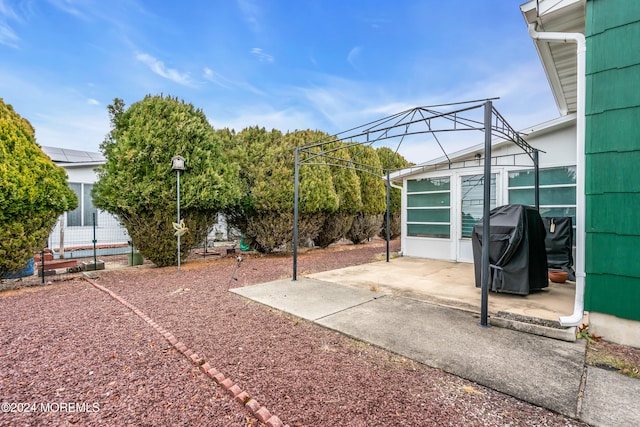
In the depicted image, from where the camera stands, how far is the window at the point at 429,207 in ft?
27.4

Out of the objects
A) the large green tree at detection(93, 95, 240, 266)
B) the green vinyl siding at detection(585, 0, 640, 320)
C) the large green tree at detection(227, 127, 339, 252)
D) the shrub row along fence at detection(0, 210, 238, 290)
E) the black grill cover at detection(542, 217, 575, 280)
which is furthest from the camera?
the large green tree at detection(227, 127, 339, 252)

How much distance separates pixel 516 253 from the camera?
14.3 feet

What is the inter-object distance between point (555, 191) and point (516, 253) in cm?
318

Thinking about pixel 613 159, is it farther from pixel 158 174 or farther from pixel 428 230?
pixel 158 174

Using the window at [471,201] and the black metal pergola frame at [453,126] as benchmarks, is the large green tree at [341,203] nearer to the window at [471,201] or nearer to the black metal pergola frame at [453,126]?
the window at [471,201]

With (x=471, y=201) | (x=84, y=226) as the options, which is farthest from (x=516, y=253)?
(x=84, y=226)

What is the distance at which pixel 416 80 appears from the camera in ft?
33.5

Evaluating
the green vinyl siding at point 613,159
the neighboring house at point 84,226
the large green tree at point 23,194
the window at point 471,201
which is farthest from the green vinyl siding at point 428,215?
the large green tree at point 23,194

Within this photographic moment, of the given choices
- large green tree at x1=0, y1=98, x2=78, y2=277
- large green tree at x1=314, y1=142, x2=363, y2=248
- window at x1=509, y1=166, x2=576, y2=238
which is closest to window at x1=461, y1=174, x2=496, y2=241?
window at x1=509, y1=166, x2=576, y2=238

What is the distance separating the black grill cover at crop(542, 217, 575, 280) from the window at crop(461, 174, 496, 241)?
180 centimetres

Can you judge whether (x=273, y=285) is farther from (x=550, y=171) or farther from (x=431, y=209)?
(x=550, y=171)

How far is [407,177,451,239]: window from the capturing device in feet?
27.4

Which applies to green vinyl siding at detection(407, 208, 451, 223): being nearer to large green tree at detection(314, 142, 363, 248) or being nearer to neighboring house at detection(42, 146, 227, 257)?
large green tree at detection(314, 142, 363, 248)

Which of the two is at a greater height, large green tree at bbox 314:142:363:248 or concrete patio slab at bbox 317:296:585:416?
large green tree at bbox 314:142:363:248
